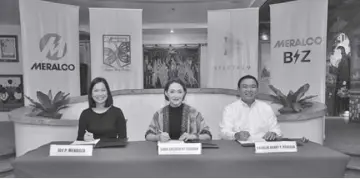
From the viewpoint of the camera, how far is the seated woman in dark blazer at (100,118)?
209cm

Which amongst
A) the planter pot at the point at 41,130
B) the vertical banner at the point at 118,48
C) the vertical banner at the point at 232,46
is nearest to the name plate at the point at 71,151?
the planter pot at the point at 41,130

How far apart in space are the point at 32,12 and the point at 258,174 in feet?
13.9

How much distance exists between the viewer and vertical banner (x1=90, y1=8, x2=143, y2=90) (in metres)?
4.97

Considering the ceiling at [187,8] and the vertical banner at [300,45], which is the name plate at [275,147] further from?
the ceiling at [187,8]

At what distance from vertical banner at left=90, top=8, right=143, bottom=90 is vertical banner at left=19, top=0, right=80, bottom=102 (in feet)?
1.34

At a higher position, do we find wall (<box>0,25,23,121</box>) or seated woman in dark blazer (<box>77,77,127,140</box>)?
wall (<box>0,25,23,121</box>)

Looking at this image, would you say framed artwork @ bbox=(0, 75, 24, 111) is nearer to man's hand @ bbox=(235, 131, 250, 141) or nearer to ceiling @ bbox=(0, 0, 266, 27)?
ceiling @ bbox=(0, 0, 266, 27)

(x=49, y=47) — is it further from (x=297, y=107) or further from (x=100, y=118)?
(x=297, y=107)

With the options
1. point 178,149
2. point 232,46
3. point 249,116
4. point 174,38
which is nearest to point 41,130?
point 178,149

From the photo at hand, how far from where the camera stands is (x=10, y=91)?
716cm

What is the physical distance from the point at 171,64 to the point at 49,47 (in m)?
4.69

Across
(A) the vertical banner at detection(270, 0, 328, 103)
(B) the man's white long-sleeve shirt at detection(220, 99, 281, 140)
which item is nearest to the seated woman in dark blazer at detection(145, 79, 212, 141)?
(B) the man's white long-sleeve shirt at detection(220, 99, 281, 140)

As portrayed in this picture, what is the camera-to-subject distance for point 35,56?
4.21 meters

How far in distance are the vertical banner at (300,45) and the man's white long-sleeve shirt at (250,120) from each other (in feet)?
A: 7.23
